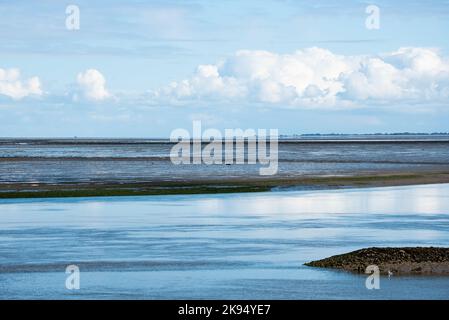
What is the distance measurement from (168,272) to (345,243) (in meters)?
6.00

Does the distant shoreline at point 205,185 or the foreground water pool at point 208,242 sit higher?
the distant shoreline at point 205,185

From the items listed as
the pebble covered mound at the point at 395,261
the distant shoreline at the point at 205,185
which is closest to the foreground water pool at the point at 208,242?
the pebble covered mound at the point at 395,261

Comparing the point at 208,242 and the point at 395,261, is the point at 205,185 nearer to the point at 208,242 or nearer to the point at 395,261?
the point at 208,242

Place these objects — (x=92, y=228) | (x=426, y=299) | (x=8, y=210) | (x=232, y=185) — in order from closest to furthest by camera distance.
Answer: (x=426, y=299) < (x=92, y=228) < (x=8, y=210) < (x=232, y=185)

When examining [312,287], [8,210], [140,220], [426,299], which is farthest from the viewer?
[8,210]

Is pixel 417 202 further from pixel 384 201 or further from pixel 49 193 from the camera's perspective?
pixel 49 193

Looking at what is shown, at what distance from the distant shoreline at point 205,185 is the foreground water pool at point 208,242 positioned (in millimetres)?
3038

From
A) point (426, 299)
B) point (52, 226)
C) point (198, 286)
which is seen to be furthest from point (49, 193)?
point (426, 299)

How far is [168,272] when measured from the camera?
1836 centimetres

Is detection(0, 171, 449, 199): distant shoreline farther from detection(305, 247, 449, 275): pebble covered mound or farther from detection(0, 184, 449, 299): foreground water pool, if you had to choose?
detection(305, 247, 449, 275): pebble covered mound

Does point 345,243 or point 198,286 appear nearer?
point 198,286

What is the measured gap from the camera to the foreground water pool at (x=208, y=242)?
54.2 ft

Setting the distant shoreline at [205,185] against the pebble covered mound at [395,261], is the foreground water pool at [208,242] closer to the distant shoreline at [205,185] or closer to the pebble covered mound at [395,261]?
the pebble covered mound at [395,261]

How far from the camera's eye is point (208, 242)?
22984mm
